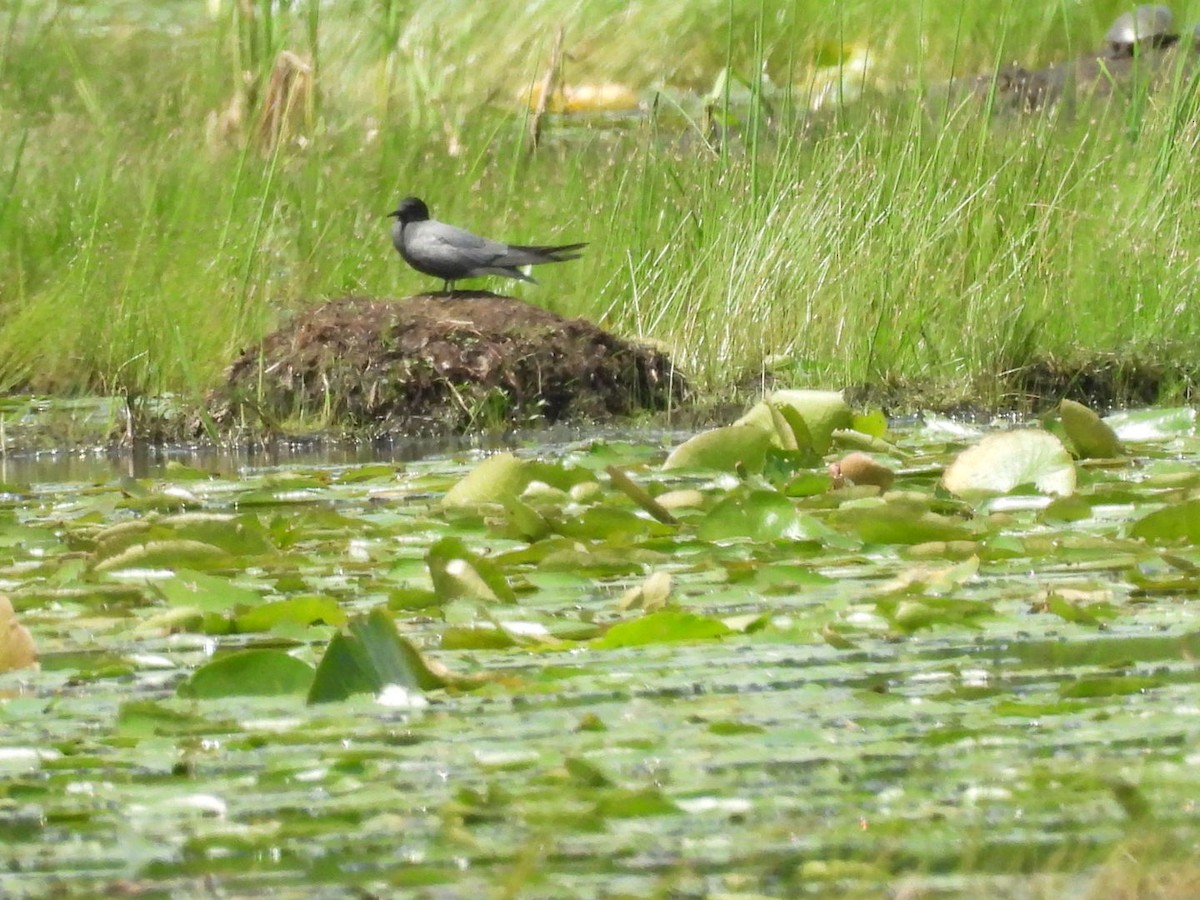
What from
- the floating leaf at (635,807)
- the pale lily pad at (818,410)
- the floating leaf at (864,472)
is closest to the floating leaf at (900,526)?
the floating leaf at (864,472)

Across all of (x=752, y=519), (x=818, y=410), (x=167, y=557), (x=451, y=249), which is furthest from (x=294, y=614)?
(x=451, y=249)

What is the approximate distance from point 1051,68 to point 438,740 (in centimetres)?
1346

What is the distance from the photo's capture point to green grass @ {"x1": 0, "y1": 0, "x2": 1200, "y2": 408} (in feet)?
26.1

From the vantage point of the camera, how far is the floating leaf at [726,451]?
4922mm

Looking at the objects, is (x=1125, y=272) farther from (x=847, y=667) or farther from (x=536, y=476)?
(x=847, y=667)

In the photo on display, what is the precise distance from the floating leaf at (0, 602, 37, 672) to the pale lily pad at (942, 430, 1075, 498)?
2.22 m

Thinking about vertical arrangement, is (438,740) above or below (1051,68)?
below

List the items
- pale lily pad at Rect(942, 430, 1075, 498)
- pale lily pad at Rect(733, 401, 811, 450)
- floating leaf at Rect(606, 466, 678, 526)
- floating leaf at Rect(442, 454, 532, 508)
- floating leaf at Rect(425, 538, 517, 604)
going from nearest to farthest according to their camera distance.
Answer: floating leaf at Rect(425, 538, 517, 604) < floating leaf at Rect(606, 466, 678, 526) < pale lily pad at Rect(942, 430, 1075, 498) < floating leaf at Rect(442, 454, 532, 508) < pale lily pad at Rect(733, 401, 811, 450)

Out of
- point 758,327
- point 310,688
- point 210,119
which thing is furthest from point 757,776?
point 210,119

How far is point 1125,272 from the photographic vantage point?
26.6 feet

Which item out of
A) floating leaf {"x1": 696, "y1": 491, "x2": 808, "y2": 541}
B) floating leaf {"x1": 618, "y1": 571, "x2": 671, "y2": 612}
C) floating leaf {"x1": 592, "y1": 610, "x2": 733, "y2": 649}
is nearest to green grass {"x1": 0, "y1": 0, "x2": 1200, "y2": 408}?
floating leaf {"x1": 696, "y1": 491, "x2": 808, "y2": 541}

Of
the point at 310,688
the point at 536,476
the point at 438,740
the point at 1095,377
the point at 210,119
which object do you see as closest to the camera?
the point at 438,740

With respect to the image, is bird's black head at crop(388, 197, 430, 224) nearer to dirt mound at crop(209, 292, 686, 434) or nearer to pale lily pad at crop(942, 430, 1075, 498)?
dirt mound at crop(209, 292, 686, 434)

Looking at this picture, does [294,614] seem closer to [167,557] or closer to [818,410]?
[167,557]
